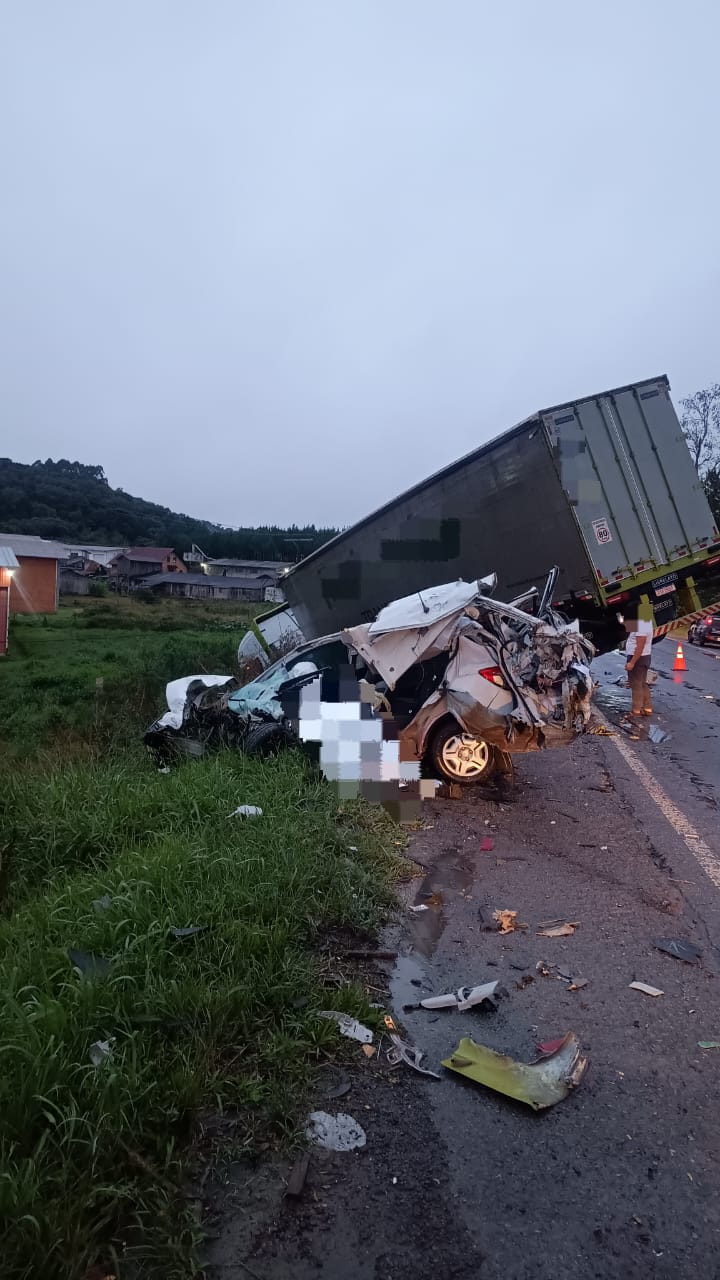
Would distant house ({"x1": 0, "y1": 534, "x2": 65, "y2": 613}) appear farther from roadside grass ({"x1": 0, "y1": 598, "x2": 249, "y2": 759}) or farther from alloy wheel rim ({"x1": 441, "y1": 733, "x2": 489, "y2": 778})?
alloy wheel rim ({"x1": 441, "y1": 733, "x2": 489, "y2": 778})

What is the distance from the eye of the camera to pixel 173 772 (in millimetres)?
6133

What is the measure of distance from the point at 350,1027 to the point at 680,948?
1.75 metres

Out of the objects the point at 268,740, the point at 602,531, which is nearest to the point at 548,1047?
the point at 268,740

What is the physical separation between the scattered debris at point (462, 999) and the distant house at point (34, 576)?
36241 mm

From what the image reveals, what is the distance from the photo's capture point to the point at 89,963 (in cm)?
298

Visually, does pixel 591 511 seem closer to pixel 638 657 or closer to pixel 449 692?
pixel 638 657

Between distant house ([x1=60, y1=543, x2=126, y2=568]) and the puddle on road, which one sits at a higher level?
distant house ([x1=60, y1=543, x2=126, y2=568])

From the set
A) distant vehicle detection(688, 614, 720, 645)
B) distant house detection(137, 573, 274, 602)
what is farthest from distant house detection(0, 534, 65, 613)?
distant vehicle detection(688, 614, 720, 645)

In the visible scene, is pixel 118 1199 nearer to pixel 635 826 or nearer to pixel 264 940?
pixel 264 940

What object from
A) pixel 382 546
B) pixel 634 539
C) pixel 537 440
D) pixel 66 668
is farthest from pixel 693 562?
pixel 66 668

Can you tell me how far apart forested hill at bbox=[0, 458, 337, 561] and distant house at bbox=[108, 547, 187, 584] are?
10.7m

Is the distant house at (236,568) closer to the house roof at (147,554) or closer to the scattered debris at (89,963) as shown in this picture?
the house roof at (147,554)

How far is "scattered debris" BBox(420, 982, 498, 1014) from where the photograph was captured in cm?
316

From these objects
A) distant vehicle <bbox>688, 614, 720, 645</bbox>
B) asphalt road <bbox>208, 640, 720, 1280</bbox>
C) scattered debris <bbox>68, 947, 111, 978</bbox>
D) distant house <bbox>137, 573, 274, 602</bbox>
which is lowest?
asphalt road <bbox>208, 640, 720, 1280</bbox>
